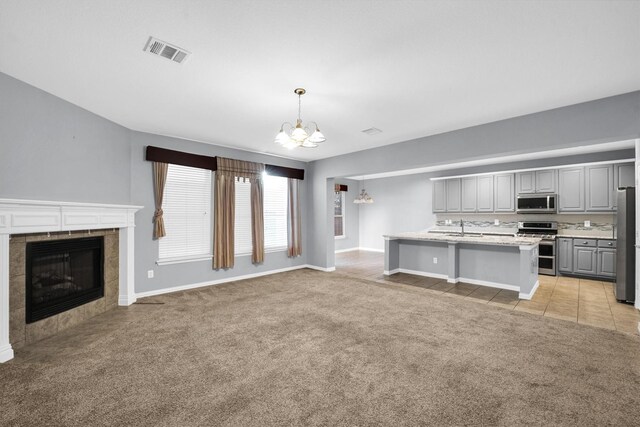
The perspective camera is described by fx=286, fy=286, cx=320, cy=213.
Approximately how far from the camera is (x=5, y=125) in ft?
9.12

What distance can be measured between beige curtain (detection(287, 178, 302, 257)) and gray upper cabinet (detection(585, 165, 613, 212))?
6.03 meters

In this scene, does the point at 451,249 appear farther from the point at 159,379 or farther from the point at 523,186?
the point at 159,379

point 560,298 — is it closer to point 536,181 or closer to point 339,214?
point 536,181

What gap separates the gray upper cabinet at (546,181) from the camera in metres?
6.22

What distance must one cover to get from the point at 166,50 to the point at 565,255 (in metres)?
7.59

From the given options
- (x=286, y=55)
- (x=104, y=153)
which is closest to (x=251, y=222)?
(x=104, y=153)

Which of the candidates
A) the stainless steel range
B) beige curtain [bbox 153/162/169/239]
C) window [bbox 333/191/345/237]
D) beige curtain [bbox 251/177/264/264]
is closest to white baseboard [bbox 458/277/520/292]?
the stainless steel range

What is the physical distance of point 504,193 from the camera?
6883mm

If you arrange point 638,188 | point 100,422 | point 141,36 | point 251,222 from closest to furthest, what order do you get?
point 100,422
point 141,36
point 638,188
point 251,222

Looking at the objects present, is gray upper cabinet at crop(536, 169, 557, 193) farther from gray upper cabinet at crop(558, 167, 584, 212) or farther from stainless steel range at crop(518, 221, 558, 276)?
stainless steel range at crop(518, 221, 558, 276)

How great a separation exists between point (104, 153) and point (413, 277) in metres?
5.68

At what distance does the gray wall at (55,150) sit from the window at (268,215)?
6.61 ft

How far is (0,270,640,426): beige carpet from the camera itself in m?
1.90

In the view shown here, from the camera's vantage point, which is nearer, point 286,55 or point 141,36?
point 141,36
